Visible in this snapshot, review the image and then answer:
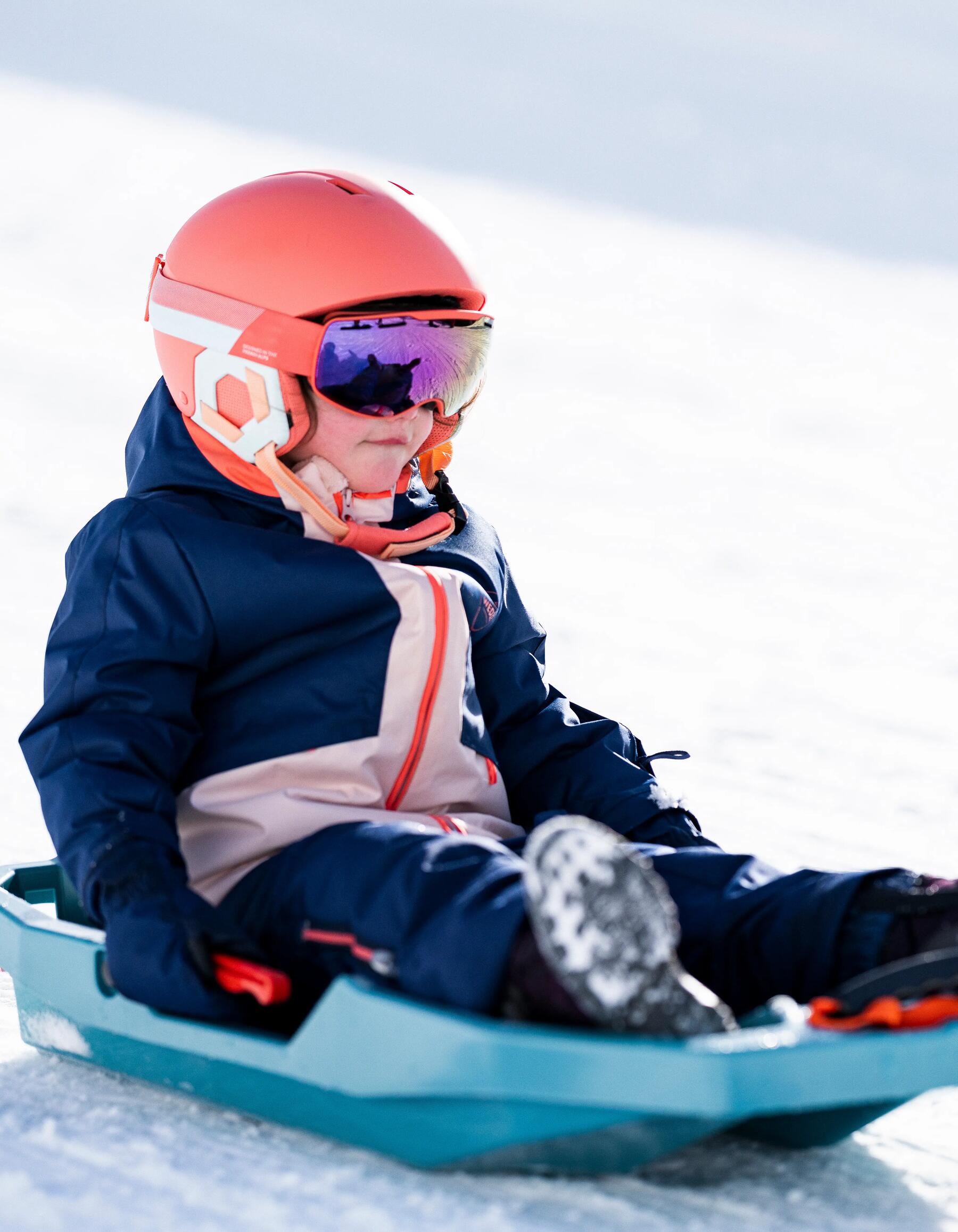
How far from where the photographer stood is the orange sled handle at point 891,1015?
5.19ft

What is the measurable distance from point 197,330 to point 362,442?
0.27m

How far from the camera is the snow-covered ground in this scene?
1739 millimetres

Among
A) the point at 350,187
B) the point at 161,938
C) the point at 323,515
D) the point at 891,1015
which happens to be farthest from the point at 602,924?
the point at 350,187

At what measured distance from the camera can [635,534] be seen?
7117 millimetres

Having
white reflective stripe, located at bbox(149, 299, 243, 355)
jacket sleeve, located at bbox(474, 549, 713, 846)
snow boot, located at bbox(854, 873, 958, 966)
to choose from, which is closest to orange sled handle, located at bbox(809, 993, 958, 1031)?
snow boot, located at bbox(854, 873, 958, 966)

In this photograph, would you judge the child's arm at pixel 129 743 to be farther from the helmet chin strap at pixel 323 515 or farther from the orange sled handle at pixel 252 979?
the helmet chin strap at pixel 323 515

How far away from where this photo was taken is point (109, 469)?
23.1 ft

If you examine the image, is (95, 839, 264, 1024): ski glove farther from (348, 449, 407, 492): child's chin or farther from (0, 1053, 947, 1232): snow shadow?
(348, 449, 407, 492): child's chin

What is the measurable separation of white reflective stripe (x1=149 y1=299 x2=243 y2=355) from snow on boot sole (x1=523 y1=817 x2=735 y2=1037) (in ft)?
3.14

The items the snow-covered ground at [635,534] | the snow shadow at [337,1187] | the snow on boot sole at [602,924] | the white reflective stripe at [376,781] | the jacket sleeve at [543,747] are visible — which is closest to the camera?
the snow on boot sole at [602,924]


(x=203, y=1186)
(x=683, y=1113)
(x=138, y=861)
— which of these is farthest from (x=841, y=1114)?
(x=138, y=861)

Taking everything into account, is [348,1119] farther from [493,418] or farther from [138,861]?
[493,418]

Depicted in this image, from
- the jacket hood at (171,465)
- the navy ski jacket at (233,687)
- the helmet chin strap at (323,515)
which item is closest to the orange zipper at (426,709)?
the navy ski jacket at (233,687)

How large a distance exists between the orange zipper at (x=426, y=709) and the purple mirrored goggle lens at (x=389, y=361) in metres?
0.27
